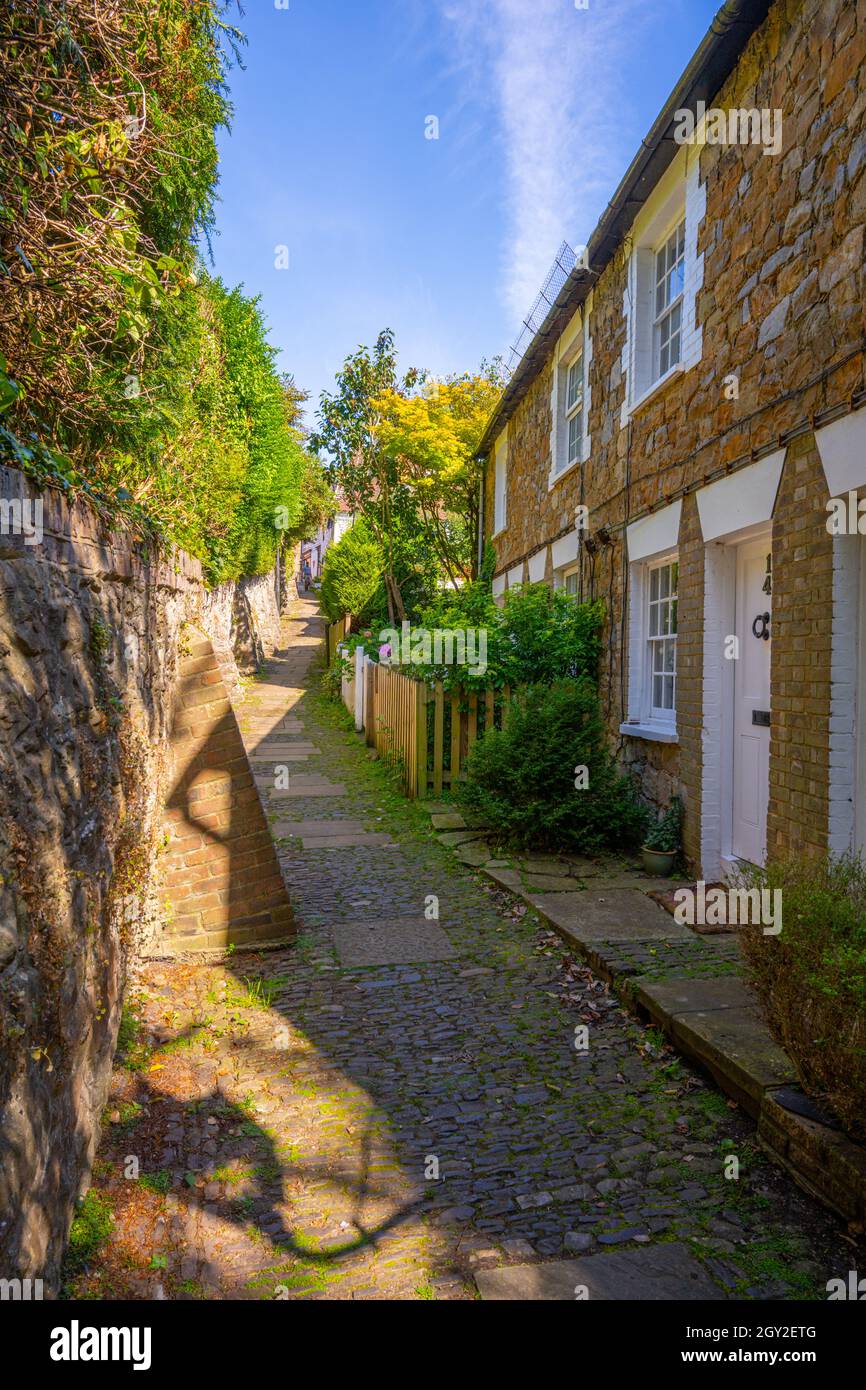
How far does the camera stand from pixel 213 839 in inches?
184

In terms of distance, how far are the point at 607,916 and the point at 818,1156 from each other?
2647 mm

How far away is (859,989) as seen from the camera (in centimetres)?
240

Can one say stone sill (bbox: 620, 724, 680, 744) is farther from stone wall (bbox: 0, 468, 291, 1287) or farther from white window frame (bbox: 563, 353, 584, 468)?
stone wall (bbox: 0, 468, 291, 1287)

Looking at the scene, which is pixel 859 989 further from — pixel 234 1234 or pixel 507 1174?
pixel 234 1234

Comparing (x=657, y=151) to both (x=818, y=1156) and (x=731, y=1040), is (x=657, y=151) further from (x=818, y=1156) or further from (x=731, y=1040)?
(x=818, y=1156)

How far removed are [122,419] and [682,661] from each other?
161 inches

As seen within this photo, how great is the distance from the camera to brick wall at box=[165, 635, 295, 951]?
465 cm

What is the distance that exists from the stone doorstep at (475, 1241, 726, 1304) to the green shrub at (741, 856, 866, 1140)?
65cm

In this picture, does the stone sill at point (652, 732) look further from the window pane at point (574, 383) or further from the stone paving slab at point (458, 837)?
the window pane at point (574, 383)

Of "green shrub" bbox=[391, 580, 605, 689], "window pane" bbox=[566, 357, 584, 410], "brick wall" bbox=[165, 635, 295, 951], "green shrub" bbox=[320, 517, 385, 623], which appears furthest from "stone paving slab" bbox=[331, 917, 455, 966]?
"green shrub" bbox=[320, 517, 385, 623]

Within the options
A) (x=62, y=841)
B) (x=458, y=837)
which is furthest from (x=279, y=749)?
(x=62, y=841)

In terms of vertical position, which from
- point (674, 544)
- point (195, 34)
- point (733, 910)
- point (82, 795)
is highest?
point (195, 34)
